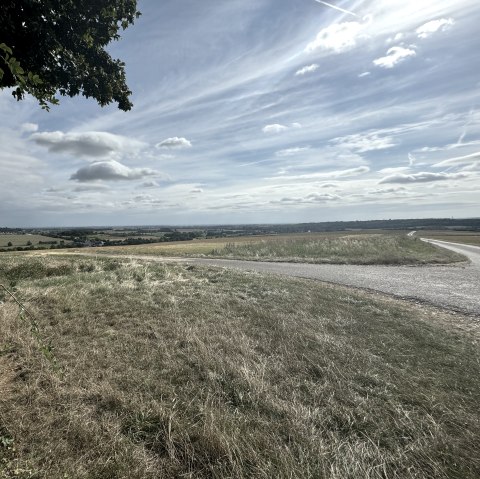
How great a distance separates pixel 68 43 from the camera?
23.0ft

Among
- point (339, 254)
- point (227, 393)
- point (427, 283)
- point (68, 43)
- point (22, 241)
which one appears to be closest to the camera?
point (227, 393)

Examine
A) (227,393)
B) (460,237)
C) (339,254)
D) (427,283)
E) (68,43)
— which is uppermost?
(68,43)

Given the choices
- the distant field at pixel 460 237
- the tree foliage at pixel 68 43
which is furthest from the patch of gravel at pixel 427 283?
the distant field at pixel 460 237

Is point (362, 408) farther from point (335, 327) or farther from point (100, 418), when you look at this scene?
point (335, 327)

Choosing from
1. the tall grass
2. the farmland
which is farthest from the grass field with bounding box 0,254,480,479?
the farmland

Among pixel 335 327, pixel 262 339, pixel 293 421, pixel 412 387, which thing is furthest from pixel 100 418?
pixel 335 327

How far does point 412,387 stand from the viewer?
553cm

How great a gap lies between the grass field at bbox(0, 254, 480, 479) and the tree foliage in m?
4.17

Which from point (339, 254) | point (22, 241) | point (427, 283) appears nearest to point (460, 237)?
point (339, 254)

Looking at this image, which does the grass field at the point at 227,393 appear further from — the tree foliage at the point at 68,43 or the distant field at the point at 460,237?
the distant field at the point at 460,237

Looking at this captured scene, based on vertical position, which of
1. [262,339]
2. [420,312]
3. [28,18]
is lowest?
[420,312]

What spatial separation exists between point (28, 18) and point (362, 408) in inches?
327

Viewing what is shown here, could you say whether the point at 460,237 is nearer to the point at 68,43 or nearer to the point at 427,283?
the point at 427,283

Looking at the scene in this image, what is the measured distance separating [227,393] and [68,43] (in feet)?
25.0
